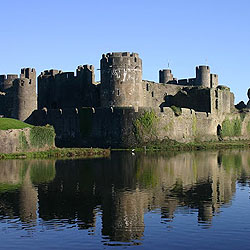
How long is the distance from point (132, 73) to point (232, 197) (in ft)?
119

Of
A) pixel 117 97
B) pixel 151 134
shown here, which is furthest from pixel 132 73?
pixel 151 134

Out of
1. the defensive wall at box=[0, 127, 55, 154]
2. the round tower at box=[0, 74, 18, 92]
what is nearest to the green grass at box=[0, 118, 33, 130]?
the defensive wall at box=[0, 127, 55, 154]

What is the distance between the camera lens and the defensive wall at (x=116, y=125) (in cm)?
5306

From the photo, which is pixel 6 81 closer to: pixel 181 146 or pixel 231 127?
pixel 181 146

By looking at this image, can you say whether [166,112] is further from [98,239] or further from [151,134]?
[98,239]

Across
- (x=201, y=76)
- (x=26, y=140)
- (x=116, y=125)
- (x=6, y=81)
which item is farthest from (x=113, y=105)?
(x=201, y=76)

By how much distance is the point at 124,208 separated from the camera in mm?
18953

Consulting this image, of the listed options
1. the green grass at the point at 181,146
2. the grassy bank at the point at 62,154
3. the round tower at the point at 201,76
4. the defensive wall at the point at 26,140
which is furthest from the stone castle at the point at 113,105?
the defensive wall at the point at 26,140

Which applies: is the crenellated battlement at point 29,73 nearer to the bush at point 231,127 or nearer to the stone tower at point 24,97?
the stone tower at point 24,97

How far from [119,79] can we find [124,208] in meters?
38.0

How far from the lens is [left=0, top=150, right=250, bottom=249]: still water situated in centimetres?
1445

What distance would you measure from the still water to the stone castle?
2200cm

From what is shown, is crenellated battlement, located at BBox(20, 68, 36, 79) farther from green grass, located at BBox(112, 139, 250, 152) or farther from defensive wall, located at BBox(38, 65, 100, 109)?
green grass, located at BBox(112, 139, 250, 152)

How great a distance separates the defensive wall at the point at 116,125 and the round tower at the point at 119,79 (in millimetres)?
2651
